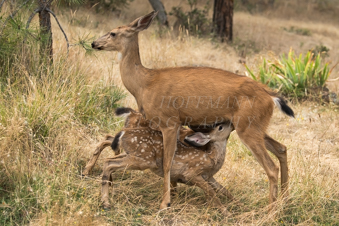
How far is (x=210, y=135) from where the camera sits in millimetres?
5012

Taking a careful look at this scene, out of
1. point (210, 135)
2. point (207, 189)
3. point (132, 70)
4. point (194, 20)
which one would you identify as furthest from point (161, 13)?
point (207, 189)

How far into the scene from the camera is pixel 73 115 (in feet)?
19.1

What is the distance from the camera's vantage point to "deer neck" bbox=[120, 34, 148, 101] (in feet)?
16.2

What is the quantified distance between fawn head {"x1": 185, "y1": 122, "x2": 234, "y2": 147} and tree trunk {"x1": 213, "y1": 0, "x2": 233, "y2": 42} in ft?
30.0

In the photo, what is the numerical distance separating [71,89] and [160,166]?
1.94 m

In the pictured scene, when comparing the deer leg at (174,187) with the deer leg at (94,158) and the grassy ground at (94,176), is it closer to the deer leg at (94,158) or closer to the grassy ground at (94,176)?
the grassy ground at (94,176)

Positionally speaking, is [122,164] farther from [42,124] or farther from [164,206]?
[42,124]

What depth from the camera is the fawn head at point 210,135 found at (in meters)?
4.93

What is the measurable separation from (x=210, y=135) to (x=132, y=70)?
106cm

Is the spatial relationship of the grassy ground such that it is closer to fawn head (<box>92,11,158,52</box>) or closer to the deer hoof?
the deer hoof

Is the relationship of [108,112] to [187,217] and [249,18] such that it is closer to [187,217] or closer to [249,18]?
[187,217]

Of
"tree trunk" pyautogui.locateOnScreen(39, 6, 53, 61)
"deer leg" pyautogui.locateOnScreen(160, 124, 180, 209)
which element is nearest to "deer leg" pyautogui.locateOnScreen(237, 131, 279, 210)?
"deer leg" pyautogui.locateOnScreen(160, 124, 180, 209)

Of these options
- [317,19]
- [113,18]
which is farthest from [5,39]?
[317,19]

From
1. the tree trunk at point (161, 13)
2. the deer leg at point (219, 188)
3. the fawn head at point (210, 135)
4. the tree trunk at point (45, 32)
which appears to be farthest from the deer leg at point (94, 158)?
the tree trunk at point (161, 13)
